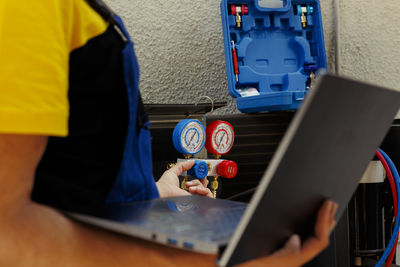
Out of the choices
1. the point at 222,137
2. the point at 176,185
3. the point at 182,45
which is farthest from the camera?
the point at 182,45

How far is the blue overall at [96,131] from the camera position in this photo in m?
0.44

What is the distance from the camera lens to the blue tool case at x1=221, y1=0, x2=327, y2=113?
4.05ft

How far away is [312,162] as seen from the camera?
1.25 feet

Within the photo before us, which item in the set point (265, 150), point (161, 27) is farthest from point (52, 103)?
point (161, 27)

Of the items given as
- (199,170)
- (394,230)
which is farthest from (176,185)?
(394,230)

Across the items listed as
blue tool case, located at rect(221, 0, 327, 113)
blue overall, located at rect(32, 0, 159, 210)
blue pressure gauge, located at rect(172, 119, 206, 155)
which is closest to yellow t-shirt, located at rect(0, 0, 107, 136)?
blue overall, located at rect(32, 0, 159, 210)

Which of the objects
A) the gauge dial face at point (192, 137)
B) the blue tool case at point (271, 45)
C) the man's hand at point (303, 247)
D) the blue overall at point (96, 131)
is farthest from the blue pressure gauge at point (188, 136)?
the man's hand at point (303, 247)

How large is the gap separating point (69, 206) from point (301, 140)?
0.27 meters

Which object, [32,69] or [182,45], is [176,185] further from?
[182,45]

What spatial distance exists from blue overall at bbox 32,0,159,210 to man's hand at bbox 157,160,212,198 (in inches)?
8.0

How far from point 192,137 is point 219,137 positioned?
0.10 meters

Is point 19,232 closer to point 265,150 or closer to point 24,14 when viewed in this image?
point 24,14

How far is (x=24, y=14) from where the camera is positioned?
36cm

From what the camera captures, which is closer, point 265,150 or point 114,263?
point 114,263
